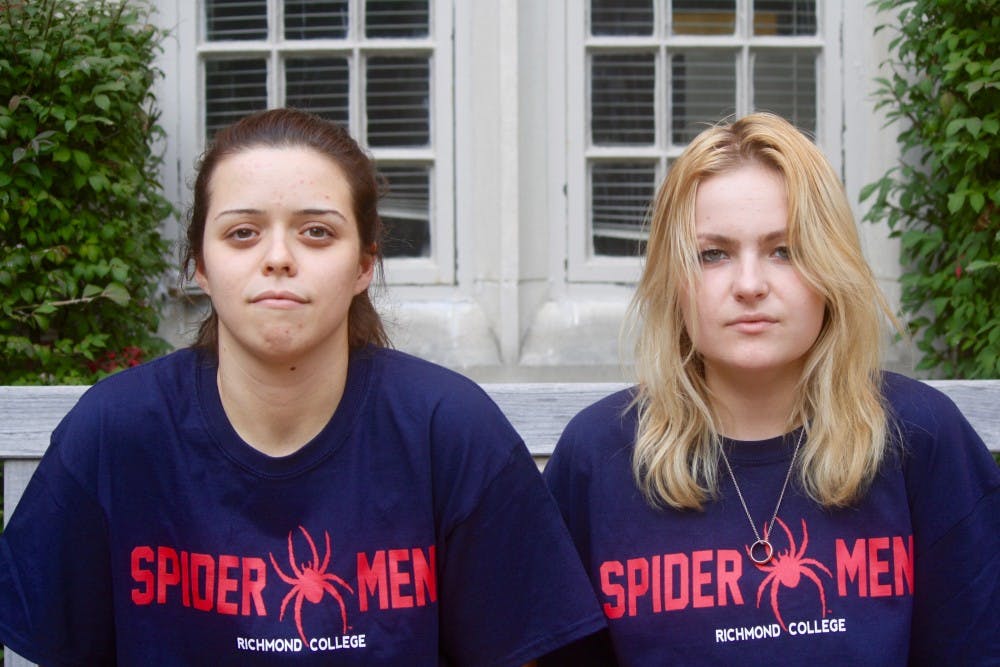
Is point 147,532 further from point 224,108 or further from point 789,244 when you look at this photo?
point 224,108

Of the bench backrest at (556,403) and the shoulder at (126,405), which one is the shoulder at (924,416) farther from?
the shoulder at (126,405)

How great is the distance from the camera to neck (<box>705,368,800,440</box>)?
203cm

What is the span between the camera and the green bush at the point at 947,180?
3.27 metres

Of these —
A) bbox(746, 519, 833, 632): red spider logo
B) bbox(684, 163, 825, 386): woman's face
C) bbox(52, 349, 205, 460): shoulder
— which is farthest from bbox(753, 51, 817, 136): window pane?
bbox(52, 349, 205, 460): shoulder

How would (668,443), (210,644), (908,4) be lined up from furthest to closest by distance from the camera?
(908,4)
(668,443)
(210,644)

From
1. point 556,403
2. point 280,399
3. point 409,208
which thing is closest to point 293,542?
point 280,399

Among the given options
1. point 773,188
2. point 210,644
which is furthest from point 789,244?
point 210,644

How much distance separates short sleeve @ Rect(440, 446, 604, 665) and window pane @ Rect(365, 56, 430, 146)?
210cm

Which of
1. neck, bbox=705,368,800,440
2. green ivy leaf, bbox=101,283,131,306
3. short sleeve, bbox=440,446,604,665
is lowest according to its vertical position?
short sleeve, bbox=440,446,604,665

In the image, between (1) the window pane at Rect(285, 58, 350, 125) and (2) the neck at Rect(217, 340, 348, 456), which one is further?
(1) the window pane at Rect(285, 58, 350, 125)

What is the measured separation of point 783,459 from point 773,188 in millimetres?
469

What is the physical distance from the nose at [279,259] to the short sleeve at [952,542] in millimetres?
1084

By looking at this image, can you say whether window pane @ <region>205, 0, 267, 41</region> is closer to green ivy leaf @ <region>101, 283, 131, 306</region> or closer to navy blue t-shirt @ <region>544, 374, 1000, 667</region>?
green ivy leaf @ <region>101, 283, 131, 306</region>

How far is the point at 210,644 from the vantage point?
6.16 feet
